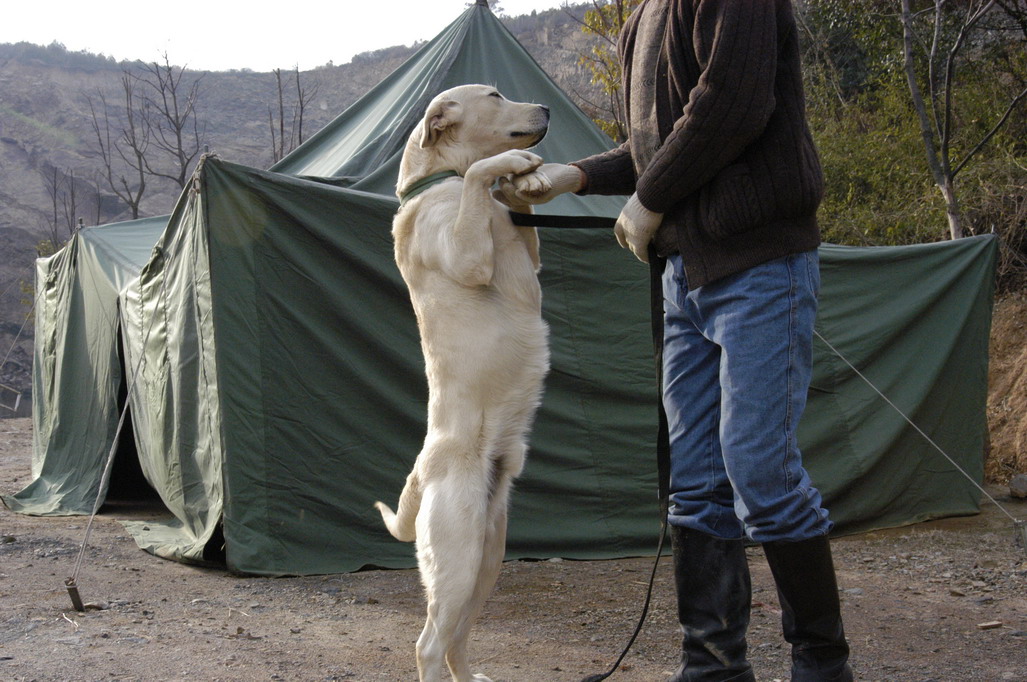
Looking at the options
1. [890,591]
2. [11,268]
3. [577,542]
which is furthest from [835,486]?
[11,268]

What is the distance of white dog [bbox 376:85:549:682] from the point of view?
213cm

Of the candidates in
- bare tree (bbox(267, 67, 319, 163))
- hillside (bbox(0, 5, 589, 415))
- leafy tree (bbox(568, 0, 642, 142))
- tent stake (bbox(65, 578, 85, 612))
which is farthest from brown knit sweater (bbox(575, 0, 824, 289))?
hillside (bbox(0, 5, 589, 415))

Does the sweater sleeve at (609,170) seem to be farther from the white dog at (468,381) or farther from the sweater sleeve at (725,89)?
the sweater sleeve at (725,89)

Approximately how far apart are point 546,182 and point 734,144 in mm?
543

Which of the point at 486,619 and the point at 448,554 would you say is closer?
the point at 448,554

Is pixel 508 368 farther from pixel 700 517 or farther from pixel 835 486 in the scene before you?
pixel 835 486

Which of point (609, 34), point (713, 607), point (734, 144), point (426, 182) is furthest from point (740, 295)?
point (609, 34)

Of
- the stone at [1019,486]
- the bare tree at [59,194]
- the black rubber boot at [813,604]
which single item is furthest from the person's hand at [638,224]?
the bare tree at [59,194]

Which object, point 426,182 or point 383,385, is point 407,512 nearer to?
point 426,182

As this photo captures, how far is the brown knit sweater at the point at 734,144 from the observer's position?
5.67 feet

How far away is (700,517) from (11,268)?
84.1ft

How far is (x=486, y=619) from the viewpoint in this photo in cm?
330

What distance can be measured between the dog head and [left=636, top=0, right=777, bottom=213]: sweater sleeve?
0.82 m

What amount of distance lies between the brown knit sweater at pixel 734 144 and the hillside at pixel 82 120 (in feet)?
64.1
